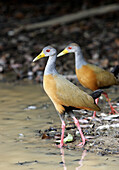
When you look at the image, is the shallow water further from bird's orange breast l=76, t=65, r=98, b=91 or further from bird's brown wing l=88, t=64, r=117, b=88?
bird's brown wing l=88, t=64, r=117, b=88

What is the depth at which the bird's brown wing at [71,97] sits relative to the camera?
510 cm

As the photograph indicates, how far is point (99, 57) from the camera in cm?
1159

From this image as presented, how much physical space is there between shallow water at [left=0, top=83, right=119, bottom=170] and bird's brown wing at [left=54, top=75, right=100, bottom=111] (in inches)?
23.1

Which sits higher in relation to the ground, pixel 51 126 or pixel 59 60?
pixel 59 60

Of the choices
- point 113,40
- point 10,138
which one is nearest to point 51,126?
point 10,138

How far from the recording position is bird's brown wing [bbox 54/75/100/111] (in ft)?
16.7

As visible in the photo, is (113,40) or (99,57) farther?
(113,40)

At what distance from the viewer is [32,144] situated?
4996 millimetres

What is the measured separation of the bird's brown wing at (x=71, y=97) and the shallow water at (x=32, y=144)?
586 mm

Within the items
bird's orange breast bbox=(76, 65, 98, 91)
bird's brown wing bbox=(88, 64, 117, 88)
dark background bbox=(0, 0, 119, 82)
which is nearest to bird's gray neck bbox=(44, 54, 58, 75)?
bird's orange breast bbox=(76, 65, 98, 91)

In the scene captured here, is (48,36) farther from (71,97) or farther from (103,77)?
(71,97)

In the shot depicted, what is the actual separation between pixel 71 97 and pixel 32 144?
2.60ft

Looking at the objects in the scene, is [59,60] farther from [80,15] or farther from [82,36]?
[80,15]

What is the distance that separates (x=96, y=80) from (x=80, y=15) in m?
9.29
